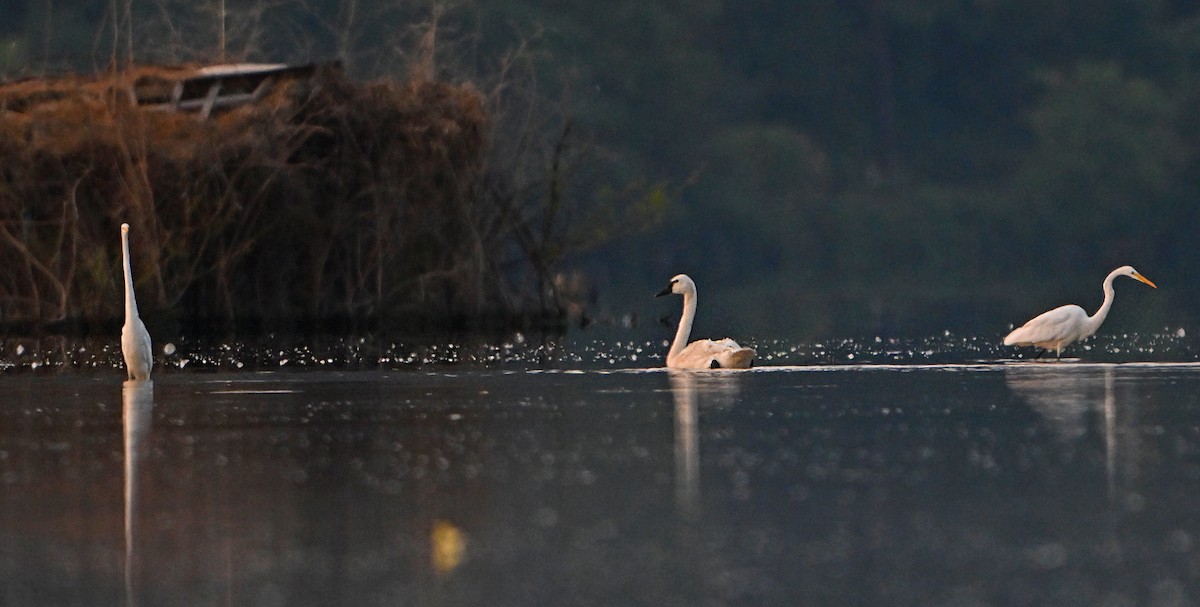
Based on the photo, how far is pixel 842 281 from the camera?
186ft

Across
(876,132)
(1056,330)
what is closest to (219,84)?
(1056,330)

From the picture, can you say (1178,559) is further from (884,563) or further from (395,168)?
(395,168)

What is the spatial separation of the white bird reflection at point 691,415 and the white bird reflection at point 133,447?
1.82 meters

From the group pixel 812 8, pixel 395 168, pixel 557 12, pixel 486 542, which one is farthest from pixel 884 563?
pixel 812 8

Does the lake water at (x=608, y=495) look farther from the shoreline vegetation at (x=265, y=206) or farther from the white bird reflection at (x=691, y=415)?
the shoreline vegetation at (x=265, y=206)

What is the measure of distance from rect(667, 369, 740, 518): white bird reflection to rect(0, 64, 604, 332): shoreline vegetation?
31.1ft

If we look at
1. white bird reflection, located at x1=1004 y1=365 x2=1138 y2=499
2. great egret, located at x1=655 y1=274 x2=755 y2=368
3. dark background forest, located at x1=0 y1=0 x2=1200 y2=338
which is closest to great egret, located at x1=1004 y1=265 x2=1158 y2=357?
white bird reflection, located at x1=1004 y1=365 x2=1138 y2=499

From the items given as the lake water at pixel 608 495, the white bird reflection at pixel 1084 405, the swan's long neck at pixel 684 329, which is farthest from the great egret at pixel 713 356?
the lake water at pixel 608 495

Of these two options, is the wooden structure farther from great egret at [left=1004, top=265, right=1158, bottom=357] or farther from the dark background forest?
the dark background forest

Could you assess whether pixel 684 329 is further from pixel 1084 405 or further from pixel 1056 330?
pixel 1084 405

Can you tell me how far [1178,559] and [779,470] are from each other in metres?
2.56

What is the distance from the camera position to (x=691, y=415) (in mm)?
12180

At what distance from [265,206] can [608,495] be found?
18348 millimetres

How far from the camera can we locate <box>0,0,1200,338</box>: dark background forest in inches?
2094
